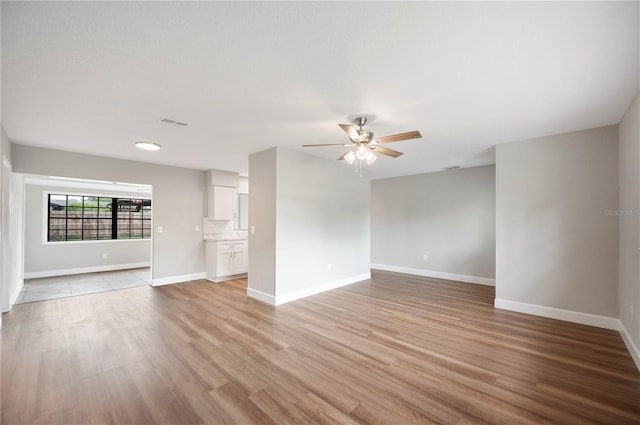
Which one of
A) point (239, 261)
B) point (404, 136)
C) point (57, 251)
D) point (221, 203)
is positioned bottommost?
point (239, 261)

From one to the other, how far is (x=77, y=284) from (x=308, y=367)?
19.1 feet

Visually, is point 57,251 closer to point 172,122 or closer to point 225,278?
point 225,278

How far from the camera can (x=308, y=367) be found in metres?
2.43

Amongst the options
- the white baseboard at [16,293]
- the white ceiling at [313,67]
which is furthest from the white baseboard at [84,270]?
the white ceiling at [313,67]

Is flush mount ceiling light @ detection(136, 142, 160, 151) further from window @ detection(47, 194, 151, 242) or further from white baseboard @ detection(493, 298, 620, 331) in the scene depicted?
white baseboard @ detection(493, 298, 620, 331)

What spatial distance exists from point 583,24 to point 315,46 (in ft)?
5.19

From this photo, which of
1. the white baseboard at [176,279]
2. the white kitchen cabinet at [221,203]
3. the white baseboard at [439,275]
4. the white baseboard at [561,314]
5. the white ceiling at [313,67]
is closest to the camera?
the white ceiling at [313,67]

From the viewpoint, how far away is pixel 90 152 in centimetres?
455

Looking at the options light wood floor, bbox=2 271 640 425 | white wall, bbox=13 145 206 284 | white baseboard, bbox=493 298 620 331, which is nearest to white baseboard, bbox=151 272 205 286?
white wall, bbox=13 145 206 284

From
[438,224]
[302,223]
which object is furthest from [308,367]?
[438,224]

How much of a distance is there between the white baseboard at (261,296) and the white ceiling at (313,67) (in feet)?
8.11

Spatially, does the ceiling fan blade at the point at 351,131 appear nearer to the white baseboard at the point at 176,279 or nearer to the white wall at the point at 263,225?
the white wall at the point at 263,225

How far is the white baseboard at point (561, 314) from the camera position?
3.27 m

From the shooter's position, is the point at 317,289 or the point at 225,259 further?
the point at 225,259
